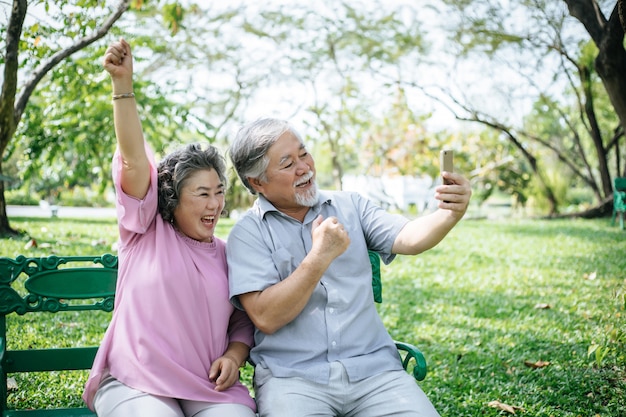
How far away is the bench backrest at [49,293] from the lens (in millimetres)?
2328

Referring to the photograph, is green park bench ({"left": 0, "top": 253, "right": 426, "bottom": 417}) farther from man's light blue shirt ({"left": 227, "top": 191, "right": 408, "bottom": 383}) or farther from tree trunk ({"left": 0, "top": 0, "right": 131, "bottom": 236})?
tree trunk ({"left": 0, "top": 0, "right": 131, "bottom": 236})

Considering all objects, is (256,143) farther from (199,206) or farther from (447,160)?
(447,160)

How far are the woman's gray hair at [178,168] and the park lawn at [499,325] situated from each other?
1484 millimetres

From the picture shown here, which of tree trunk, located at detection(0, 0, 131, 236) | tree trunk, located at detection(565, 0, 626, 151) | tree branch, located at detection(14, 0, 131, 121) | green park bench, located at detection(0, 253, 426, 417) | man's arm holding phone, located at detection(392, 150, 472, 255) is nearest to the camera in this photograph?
man's arm holding phone, located at detection(392, 150, 472, 255)

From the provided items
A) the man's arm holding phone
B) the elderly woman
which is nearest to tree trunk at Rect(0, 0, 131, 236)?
the elderly woman

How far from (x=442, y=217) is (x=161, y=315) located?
105 cm

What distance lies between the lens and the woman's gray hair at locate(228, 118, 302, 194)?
7.80 feet

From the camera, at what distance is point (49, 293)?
2.41 m

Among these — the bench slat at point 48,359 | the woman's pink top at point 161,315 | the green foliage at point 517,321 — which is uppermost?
the woman's pink top at point 161,315

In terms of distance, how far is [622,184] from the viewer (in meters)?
9.92

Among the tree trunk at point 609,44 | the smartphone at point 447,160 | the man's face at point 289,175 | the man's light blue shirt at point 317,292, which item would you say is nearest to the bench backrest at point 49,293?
the man's light blue shirt at point 317,292

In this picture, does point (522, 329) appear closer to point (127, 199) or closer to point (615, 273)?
point (615, 273)

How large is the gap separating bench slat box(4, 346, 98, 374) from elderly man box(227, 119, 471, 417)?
2.29 feet

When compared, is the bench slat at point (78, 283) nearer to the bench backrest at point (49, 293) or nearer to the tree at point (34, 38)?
the bench backrest at point (49, 293)
